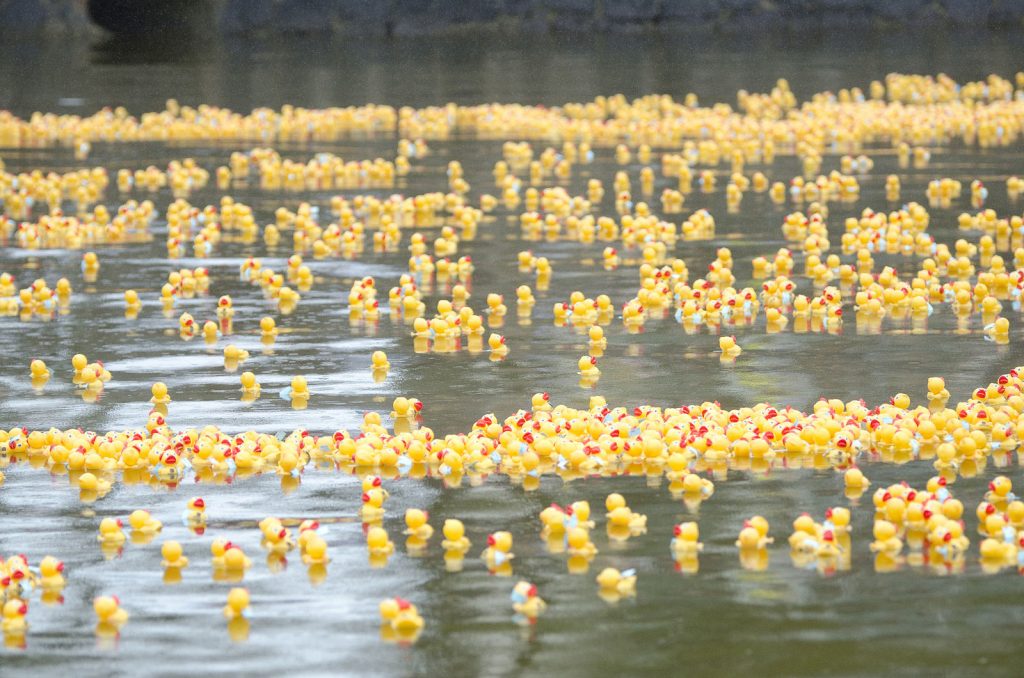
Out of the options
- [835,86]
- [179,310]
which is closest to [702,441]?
[179,310]

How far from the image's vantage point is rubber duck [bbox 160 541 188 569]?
23.7ft

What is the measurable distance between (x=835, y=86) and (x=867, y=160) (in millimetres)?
8188

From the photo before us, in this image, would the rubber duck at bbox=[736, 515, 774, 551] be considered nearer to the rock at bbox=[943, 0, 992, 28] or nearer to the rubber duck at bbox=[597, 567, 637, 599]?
the rubber duck at bbox=[597, 567, 637, 599]

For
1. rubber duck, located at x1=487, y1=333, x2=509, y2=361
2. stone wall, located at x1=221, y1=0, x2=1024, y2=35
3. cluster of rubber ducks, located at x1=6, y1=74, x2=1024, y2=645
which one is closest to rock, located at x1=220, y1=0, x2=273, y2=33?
stone wall, located at x1=221, y1=0, x2=1024, y2=35

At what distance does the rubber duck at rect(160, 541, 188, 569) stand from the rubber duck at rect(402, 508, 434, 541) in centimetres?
100

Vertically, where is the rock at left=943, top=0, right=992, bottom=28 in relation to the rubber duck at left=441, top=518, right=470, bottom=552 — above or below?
above

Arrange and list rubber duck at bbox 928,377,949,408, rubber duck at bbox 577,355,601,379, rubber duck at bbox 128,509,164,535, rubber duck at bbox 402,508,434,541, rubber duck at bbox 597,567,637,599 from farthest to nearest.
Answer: rubber duck at bbox 577,355,601,379
rubber duck at bbox 928,377,949,408
rubber duck at bbox 128,509,164,535
rubber duck at bbox 402,508,434,541
rubber duck at bbox 597,567,637,599

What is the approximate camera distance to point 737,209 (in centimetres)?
1686

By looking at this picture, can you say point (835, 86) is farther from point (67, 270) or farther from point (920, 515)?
point (920, 515)

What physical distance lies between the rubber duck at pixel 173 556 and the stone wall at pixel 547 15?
34478 millimetres

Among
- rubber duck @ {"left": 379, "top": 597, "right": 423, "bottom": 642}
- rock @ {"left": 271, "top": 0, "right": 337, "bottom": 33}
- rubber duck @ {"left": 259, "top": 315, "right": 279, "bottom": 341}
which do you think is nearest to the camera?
rubber duck @ {"left": 379, "top": 597, "right": 423, "bottom": 642}

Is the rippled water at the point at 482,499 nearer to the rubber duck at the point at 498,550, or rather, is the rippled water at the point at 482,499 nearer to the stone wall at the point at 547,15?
the rubber duck at the point at 498,550

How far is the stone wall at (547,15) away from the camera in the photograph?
39844 millimetres

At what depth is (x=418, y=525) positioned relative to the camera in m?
7.62
